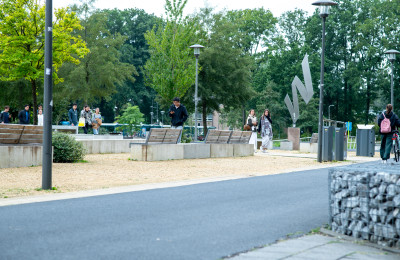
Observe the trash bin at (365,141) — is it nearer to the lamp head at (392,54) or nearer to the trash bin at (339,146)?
the trash bin at (339,146)

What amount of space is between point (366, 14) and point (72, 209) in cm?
6092

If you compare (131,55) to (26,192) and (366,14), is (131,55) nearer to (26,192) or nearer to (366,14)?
(366,14)

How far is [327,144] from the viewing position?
61.0ft

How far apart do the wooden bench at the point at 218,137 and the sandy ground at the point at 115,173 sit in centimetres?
246

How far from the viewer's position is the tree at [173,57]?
3216 cm

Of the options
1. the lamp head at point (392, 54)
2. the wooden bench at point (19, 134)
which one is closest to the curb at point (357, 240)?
the wooden bench at point (19, 134)

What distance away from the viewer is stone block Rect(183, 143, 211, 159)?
17.7 m

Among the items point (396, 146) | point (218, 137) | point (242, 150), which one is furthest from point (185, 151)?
point (396, 146)

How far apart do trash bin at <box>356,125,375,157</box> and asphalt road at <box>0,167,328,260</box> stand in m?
14.5

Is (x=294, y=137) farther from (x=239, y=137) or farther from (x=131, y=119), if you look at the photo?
(x=131, y=119)

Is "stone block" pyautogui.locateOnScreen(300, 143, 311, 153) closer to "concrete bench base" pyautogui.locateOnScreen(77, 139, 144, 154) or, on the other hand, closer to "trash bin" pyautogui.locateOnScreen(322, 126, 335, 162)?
"trash bin" pyautogui.locateOnScreen(322, 126, 335, 162)

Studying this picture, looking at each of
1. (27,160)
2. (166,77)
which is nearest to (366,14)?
(166,77)

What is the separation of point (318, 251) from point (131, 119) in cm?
4088

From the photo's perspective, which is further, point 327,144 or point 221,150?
point 221,150
